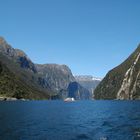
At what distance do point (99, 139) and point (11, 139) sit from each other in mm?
15551

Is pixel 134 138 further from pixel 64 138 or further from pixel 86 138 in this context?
pixel 64 138

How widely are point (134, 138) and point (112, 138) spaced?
13.3ft

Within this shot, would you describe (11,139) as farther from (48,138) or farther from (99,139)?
(99,139)

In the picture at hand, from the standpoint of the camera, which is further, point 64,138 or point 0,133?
point 0,133

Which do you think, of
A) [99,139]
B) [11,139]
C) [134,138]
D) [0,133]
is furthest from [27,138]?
[134,138]

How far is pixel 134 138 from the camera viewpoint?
60031 millimetres

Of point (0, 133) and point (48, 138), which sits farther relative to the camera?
point (0, 133)

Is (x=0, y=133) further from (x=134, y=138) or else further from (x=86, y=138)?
(x=134, y=138)

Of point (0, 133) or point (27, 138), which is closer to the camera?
point (27, 138)

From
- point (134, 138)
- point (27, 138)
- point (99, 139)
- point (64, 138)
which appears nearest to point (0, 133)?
point (27, 138)

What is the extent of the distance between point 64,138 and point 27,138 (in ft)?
22.2

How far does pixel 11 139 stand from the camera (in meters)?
59.6

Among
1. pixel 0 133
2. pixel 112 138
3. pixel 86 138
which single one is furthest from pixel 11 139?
pixel 112 138

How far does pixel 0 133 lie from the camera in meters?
67.9
